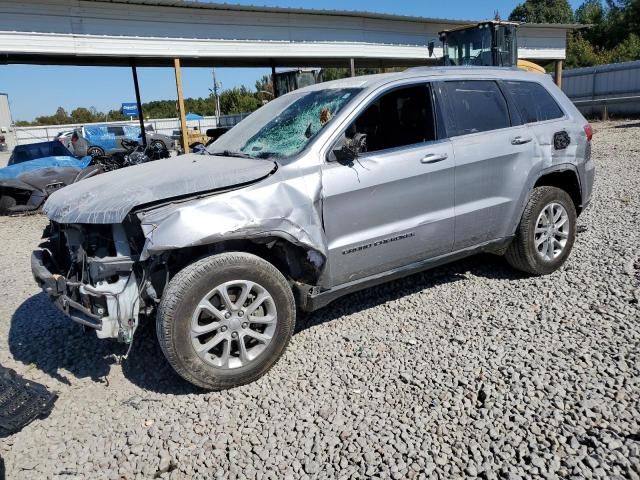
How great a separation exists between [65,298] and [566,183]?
444 centimetres

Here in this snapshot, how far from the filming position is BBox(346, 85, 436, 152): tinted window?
4059mm

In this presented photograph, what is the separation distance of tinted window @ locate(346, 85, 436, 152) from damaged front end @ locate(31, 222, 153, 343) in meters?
1.88

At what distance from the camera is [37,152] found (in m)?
11.3

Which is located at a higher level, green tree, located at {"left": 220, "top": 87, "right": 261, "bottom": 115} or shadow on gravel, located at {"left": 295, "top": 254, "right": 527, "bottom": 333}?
green tree, located at {"left": 220, "top": 87, "right": 261, "bottom": 115}

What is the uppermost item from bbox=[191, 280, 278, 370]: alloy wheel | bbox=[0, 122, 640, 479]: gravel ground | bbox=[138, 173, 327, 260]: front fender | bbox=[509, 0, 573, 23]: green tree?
bbox=[509, 0, 573, 23]: green tree

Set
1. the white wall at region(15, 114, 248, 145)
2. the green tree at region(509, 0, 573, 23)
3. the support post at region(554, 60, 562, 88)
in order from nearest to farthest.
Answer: the support post at region(554, 60, 562, 88) < the white wall at region(15, 114, 248, 145) < the green tree at region(509, 0, 573, 23)

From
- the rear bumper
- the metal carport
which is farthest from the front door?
the metal carport

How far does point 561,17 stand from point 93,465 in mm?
75083

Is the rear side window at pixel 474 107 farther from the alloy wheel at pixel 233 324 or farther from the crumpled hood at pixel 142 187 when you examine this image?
the alloy wheel at pixel 233 324

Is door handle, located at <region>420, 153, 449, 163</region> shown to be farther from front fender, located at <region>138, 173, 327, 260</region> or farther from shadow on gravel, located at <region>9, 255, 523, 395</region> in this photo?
shadow on gravel, located at <region>9, 255, 523, 395</region>

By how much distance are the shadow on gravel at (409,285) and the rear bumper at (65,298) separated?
156 centimetres

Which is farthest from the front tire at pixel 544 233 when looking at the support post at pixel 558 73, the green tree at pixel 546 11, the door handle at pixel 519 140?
the green tree at pixel 546 11

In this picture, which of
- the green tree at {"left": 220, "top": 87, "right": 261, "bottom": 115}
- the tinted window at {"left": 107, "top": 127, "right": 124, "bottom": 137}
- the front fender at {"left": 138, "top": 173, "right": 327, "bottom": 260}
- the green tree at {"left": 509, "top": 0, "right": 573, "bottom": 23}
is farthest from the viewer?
the green tree at {"left": 509, "top": 0, "right": 573, "bottom": 23}

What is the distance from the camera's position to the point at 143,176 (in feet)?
11.9
